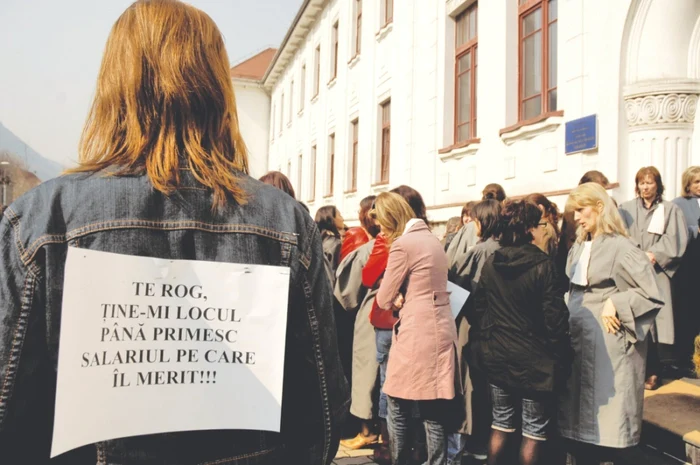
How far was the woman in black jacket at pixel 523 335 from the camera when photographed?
3.84 m

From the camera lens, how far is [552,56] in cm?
832

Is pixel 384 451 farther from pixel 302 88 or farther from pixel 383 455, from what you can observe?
pixel 302 88

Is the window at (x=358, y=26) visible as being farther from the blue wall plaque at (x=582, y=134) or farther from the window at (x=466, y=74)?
the blue wall plaque at (x=582, y=134)

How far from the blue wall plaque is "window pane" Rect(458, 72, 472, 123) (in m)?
3.39

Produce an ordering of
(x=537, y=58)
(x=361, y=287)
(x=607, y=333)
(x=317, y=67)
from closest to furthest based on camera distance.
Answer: (x=607, y=333) → (x=361, y=287) → (x=537, y=58) → (x=317, y=67)

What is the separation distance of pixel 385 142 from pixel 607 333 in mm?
11959

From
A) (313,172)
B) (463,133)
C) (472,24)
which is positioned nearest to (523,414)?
(463,133)

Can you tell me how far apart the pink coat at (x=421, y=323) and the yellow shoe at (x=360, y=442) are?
1411 millimetres

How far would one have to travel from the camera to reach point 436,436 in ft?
14.1

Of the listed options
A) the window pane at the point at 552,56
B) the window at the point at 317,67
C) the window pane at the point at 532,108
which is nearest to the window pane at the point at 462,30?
the window pane at the point at 532,108

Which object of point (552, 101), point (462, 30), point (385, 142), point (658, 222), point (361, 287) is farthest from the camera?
point (385, 142)

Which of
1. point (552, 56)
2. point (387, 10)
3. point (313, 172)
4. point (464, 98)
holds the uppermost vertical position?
point (387, 10)

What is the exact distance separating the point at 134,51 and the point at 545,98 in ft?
25.5

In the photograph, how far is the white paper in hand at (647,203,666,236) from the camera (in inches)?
210
